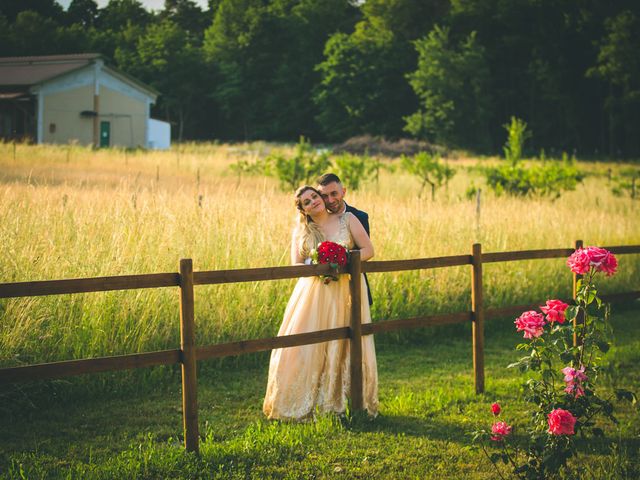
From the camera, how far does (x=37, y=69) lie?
36938 mm

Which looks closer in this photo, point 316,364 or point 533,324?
point 533,324

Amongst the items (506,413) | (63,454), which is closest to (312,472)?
(63,454)

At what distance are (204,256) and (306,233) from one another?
327 cm

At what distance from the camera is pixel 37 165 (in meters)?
20.5

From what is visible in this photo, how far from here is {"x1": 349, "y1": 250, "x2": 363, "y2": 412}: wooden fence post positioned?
559cm

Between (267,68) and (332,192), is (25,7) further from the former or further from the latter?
(332,192)

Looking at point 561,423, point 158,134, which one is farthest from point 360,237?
point 158,134

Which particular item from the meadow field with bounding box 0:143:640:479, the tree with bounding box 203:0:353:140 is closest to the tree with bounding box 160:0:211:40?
the tree with bounding box 203:0:353:140

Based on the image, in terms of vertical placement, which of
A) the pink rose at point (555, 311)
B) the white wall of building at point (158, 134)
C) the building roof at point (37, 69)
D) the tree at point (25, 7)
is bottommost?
the pink rose at point (555, 311)

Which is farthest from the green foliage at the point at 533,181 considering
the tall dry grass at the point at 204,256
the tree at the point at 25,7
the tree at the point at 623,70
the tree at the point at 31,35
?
the tree at the point at 25,7

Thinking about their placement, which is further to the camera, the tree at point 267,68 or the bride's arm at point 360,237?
the tree at point 267,68

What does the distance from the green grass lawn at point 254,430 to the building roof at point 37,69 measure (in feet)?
102

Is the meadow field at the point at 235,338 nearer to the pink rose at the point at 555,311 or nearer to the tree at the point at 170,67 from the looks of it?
the pink rose at the point at 555,311

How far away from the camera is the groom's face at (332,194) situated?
578cm
